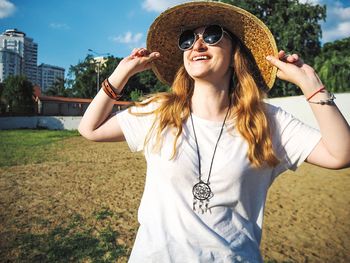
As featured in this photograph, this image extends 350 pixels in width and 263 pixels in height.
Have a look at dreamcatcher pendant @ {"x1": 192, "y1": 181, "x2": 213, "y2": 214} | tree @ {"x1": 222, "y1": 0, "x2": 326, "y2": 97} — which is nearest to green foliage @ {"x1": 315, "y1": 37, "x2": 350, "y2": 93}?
tree @ {"x1": 222, "y1": 0, "x2": 326, "y2": 97}

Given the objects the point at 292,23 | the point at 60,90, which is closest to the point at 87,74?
the point at 60,90

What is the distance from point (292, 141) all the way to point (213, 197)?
19.1 inches

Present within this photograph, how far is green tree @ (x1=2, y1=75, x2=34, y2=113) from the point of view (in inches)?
1612

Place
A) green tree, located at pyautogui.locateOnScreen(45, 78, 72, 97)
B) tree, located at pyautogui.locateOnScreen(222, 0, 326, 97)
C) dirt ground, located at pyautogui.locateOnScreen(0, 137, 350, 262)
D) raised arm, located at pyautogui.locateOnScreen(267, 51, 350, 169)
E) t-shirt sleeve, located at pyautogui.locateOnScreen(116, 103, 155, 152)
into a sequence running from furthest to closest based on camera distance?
green tree, located at pyautogui.locateOnScreen(45, 78, 72, 97), tree, located at pyautogui.locateOnScreen(222, 0, 326, 97), dirt ground, located at pyautogui.locateOnScreen(0, 137, 350, 262), t-shirt sleeve, located at pyautogui.locateOnScreen(116, 103, 155, 152), raised arm, located at pyautogui.locateOnScreen(267, 51, 350, 169)

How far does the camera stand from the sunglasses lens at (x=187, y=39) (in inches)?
70.0

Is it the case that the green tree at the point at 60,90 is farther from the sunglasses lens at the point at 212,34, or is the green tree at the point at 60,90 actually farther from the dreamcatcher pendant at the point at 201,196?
the dreamcatcher pendant at the point at 201,196

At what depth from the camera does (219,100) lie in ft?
5.70

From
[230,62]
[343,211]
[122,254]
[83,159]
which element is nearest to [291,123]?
[230,62]

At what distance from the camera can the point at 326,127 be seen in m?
1.46

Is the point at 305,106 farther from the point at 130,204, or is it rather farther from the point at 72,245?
the point at 72,245

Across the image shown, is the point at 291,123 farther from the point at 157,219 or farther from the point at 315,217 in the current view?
the point at 315,217

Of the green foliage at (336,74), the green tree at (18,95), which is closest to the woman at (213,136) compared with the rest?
the green foliage at (336,74)

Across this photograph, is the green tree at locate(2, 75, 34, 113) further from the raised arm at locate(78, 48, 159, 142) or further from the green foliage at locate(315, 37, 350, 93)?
the raised arm at locate(78, 48, 159, 142)

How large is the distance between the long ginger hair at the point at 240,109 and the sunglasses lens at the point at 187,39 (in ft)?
0.76
